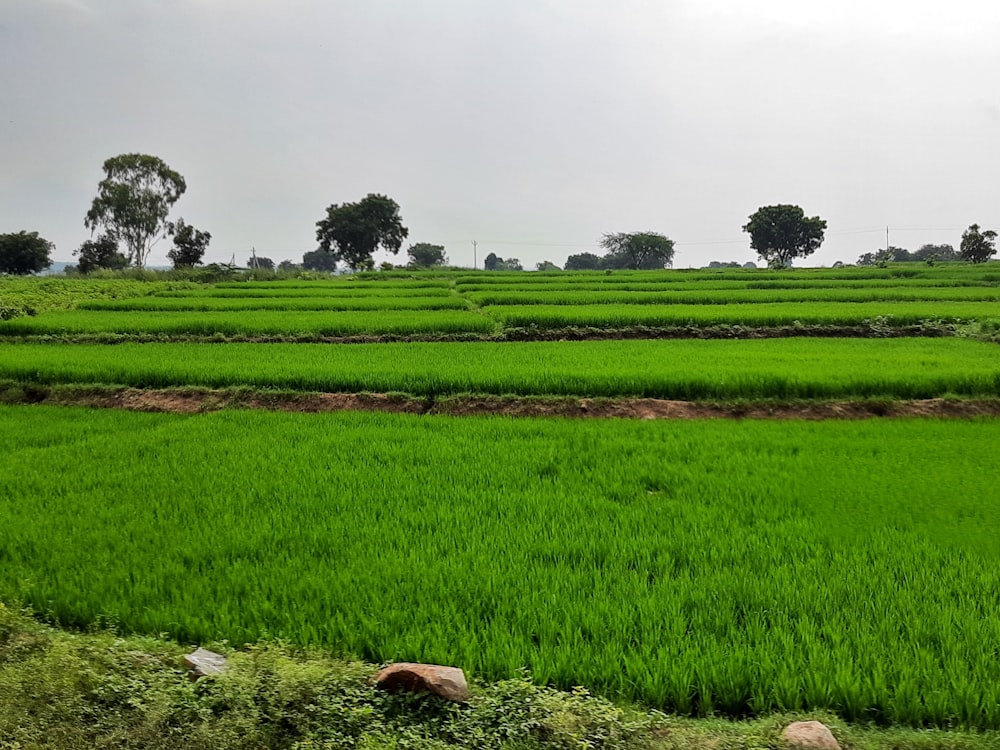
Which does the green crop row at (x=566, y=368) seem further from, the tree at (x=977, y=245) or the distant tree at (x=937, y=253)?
the distant tree at (x=937, y=253)

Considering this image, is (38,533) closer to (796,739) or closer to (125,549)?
(125,549)

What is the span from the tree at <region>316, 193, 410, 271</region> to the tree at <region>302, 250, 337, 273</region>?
40549mm

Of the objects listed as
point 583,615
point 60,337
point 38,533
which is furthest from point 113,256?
point 583,615

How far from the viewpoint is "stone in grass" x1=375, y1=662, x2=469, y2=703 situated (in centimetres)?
245

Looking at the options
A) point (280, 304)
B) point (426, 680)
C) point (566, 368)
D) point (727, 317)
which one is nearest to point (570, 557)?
point (426, 680)

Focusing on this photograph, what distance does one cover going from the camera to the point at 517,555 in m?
3.63

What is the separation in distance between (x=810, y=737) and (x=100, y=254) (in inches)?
2258

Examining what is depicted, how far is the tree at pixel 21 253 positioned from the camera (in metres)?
42.3

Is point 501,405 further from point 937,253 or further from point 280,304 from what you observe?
point 937,253

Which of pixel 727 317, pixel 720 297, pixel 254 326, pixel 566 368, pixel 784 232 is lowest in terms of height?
pixel 566 368

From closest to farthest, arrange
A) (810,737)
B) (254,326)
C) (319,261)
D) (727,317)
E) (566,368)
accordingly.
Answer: (810,737) < (566,368) < (254,326) < (727,317) < (319,261)

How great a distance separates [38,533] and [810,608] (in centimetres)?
499

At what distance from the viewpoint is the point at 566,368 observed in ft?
30.3

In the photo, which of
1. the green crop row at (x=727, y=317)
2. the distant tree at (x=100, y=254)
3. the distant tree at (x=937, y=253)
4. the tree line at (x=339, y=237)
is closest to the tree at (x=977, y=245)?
the tree line at (x=339, y=237)
